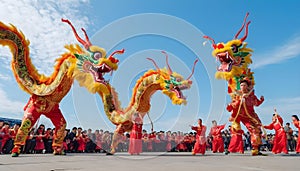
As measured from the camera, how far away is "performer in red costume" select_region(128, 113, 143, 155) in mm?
9891

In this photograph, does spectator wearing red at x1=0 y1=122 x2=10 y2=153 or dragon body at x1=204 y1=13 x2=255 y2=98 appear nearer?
dragon body at x1=204 y1=13 x2=255 y2=98

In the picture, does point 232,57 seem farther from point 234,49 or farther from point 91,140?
point 91,140

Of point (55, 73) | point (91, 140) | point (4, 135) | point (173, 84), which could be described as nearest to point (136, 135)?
point (173, 84)

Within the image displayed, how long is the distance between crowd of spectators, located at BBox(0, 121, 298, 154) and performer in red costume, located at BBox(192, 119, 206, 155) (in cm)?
175

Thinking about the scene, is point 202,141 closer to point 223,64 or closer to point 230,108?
point 230,108

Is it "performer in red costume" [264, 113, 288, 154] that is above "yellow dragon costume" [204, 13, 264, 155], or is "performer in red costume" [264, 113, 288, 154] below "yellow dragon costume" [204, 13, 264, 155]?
below

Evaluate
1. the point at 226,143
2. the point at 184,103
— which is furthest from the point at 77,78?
the point at 226,143

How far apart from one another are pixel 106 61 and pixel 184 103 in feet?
9.98

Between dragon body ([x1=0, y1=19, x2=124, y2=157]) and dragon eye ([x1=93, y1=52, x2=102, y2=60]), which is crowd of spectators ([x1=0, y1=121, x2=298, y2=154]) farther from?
dragon eye ([x1=93, y1=52, x2=102, y2=60])

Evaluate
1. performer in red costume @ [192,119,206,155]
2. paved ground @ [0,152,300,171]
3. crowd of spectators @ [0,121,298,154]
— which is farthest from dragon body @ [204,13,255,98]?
paved ground @ [0,152,300,171]

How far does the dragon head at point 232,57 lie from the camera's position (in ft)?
31.2

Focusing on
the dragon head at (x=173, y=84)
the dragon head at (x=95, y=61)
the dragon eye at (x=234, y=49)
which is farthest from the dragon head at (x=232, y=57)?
the dragon head at (x=95, y=61)

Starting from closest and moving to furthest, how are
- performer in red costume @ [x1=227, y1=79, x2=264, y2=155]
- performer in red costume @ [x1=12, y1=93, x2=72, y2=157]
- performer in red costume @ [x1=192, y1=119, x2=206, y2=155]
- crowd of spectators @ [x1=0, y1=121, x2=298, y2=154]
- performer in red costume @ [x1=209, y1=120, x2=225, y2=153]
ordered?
1. performer in red costume @ [x1=12, y1=93, x2=72, y2=157]
2. performer in red costume @ [x1=227, y1=79, x2=264, y2=155]
3. performer in red costume @ [x1=192, y1=119, x2=206, y2=155]
4. crowd of spectators @ [x1=0, y1=121, x2=298, y2=154]
5. performer in red costume @ [x1=209, y1=120, x2=225, y2=153]

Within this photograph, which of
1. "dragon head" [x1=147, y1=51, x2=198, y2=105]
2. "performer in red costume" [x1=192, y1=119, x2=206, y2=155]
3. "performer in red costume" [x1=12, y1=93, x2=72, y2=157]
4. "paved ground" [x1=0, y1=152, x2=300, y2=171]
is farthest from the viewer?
"performer in red costume" [x1=192, y1=119, x2=206, y2=155]
